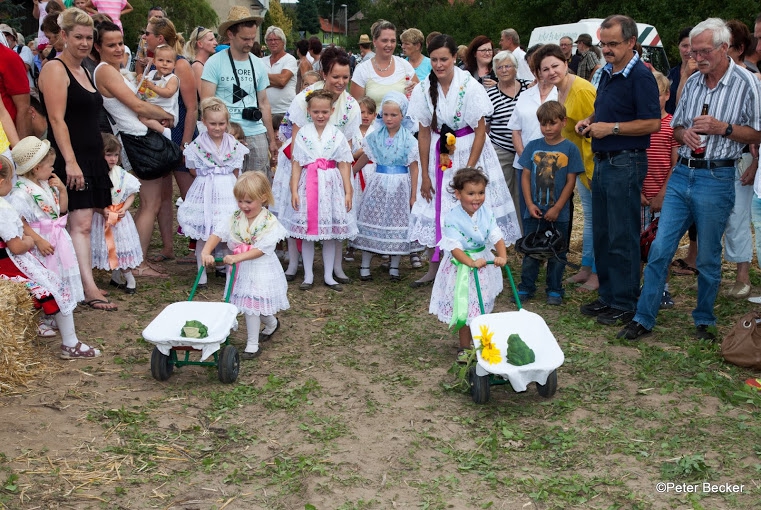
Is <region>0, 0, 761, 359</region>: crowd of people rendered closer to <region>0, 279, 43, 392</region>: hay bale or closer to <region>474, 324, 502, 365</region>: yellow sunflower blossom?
<region>0, 279, 43, 392</region>: hay bale

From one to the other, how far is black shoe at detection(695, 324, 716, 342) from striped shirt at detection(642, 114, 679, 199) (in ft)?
5.73

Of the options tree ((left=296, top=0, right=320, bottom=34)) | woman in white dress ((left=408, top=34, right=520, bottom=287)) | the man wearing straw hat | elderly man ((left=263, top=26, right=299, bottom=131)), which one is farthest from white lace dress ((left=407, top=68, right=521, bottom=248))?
tree ((left=296, top=0, right=320, bottom=34))

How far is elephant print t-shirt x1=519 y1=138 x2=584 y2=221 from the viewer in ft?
24.1

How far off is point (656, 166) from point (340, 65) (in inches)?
131

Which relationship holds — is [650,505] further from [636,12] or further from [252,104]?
[636,12]

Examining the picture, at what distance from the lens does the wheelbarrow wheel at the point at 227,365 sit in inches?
226

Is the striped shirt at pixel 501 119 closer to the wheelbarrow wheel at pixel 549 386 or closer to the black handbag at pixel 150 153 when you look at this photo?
the black handbag at pixel 150 153

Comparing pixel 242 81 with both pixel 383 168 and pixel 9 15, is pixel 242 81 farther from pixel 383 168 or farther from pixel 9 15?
pixel 9 15

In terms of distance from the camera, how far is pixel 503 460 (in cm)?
466

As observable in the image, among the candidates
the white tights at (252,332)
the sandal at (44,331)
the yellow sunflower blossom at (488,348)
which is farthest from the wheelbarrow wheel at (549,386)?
the sandal at (44,331)

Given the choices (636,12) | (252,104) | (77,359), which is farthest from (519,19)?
(77,359)

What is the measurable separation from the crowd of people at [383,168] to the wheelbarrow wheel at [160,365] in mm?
742

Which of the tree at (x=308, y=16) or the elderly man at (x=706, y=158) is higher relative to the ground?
the tree at (x=308, y=16)

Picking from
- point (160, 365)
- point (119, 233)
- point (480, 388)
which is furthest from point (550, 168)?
point (119, 233)
